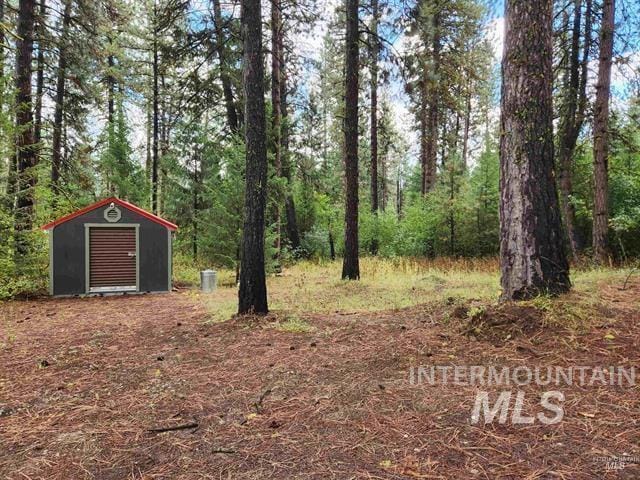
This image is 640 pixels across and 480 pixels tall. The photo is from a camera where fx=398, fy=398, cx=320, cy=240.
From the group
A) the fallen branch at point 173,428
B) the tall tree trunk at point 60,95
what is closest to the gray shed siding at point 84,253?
the tall tree trunk at point 60,95

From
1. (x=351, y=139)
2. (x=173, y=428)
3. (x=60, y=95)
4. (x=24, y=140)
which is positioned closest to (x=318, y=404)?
(x=173, y=428)

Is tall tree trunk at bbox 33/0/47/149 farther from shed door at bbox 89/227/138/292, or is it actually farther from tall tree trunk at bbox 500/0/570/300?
tall tree trunk at bbox 500/0/570/300

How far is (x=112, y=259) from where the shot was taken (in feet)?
29.7

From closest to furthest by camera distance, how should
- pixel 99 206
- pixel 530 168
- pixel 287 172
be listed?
pixel 530 168
pixel 99 206
pixel 287 172

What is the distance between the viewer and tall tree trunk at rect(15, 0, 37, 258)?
26.5ft

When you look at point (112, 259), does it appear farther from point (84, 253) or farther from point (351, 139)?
point (351, 139)

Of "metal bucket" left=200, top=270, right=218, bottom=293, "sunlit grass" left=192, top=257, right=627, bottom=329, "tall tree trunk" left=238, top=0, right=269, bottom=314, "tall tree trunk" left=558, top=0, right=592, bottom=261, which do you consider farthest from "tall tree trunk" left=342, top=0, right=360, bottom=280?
"tall tree trunk" left=558, top=0, right=592, bottom=261

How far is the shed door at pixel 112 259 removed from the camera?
886 centimetres

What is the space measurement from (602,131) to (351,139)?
210 inches

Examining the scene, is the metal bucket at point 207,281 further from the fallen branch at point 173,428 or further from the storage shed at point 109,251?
the fallen branch at point 173,428

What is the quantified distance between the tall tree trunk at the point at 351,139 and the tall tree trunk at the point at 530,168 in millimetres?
5557

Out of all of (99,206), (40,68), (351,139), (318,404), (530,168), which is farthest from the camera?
(40,68)

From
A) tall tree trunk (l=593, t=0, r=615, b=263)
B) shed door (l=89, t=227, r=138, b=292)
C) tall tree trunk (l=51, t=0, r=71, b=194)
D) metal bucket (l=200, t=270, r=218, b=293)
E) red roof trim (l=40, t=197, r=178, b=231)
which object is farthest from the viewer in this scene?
tall tree trunk (l=51, t=0, r=71, b=194)

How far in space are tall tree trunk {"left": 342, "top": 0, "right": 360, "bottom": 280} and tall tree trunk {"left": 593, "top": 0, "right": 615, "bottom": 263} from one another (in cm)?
505
